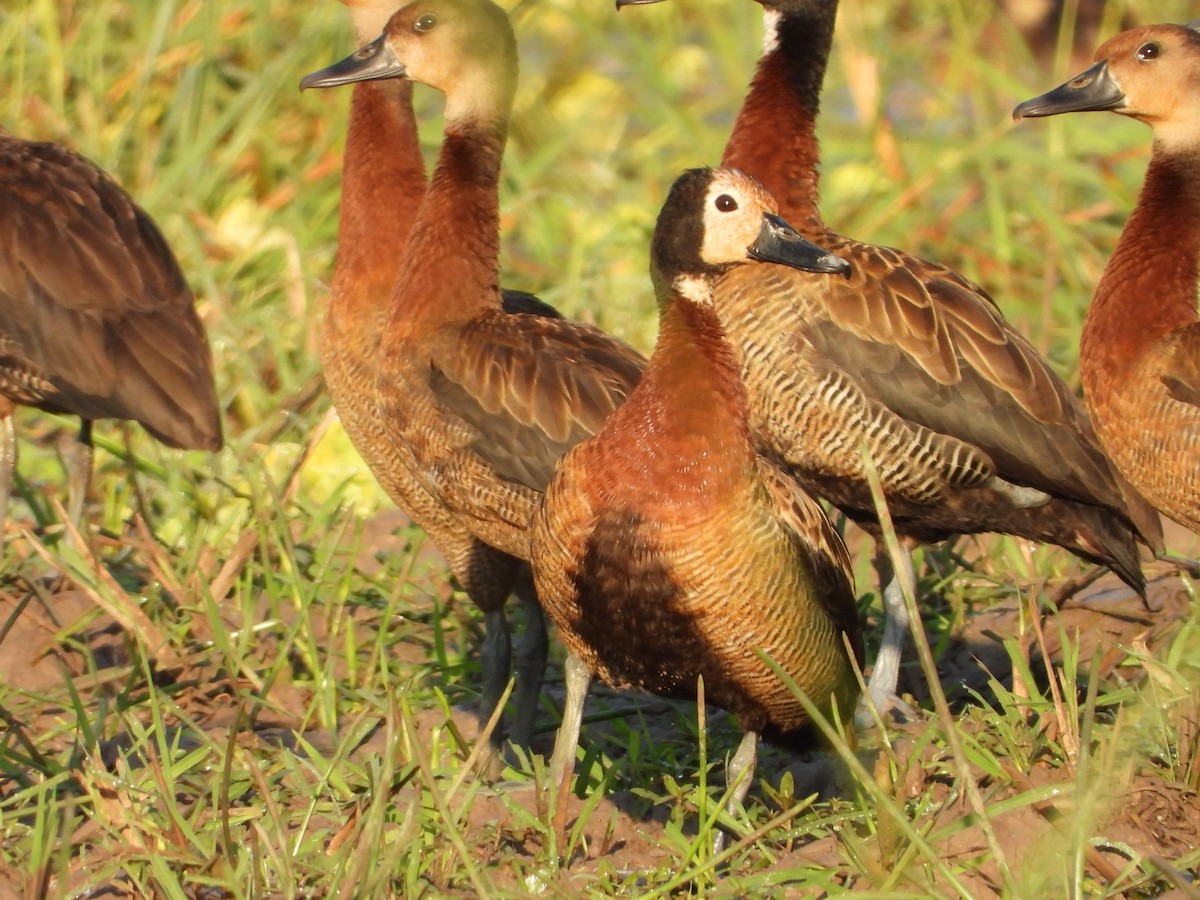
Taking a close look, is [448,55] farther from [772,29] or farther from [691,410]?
[691,410]

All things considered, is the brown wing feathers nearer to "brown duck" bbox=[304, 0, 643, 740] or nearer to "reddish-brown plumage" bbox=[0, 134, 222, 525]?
"reddish-brown plumage" bbox=[0, 134, 222, 525]

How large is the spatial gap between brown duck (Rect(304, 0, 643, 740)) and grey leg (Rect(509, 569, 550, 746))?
0.03 metres

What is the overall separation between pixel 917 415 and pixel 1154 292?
68 centimetres

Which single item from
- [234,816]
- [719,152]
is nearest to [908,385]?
[234,816]

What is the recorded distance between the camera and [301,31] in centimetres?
881

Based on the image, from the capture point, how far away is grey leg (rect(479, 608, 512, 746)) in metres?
5.23

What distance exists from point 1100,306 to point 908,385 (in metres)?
0.54

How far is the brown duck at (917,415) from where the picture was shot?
5.23 m

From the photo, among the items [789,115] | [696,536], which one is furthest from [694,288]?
[789,115]

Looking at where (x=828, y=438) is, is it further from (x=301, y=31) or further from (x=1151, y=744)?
(x=301, y=31)

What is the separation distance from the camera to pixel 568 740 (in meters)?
4.41

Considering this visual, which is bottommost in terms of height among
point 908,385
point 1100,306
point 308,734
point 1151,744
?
point 308,734

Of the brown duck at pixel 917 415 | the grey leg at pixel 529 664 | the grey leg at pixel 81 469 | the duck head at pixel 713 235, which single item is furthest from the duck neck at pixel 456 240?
the grey leg at pixel 81 469

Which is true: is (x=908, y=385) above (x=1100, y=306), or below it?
below
